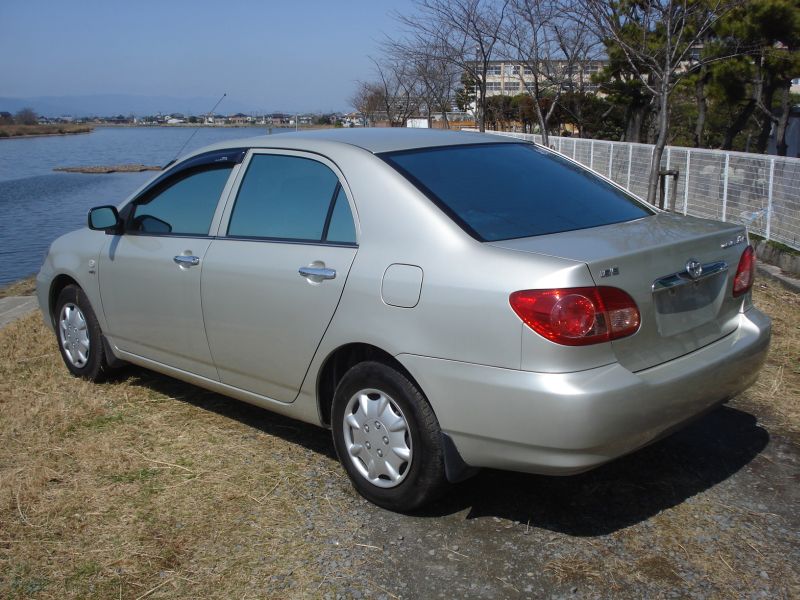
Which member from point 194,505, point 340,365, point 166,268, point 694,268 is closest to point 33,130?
point 166,268

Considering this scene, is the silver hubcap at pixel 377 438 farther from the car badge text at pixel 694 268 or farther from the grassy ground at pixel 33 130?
the grassy ground at pixel 33 130

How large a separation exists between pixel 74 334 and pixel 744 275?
4.13 metres

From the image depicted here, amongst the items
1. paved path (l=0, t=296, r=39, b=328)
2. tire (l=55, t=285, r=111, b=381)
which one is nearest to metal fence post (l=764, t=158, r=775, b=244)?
tire (l=55, t=285, r=111, b=381)

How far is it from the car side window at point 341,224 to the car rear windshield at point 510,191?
283 mm

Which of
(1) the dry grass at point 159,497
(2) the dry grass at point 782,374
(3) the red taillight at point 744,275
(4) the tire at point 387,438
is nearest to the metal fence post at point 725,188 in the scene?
(2) the dry grass at point 782,374

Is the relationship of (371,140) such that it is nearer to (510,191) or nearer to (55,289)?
(510,191)

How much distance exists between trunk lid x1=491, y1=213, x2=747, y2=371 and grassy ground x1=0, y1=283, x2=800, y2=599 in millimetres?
777

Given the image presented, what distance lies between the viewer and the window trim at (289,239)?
144 inches

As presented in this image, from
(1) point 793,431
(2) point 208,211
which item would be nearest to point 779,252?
(1) point 793,431

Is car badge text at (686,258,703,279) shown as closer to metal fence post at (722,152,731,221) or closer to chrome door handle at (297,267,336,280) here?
chrome door handle at (297,267,336,280)

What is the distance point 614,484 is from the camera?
12.4 ft

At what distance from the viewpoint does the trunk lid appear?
120 inches

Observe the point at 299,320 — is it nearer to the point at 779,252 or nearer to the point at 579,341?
the point at 579,341

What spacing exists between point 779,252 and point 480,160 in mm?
6329
